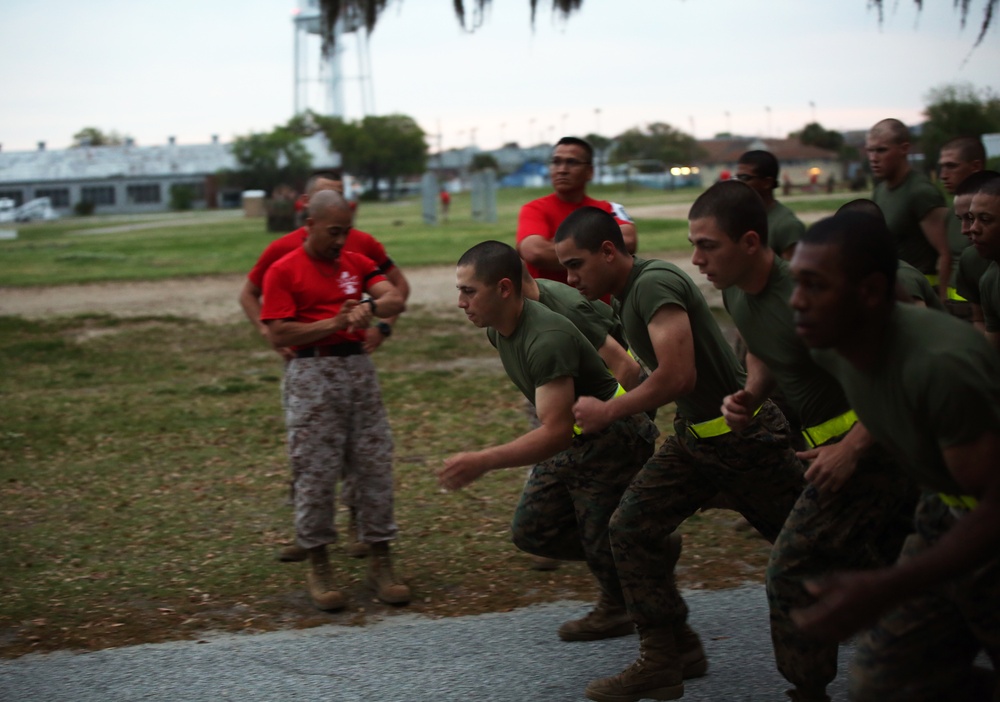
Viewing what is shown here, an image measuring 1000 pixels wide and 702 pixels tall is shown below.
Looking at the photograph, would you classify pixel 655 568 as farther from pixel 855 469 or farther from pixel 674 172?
pixel 674 172

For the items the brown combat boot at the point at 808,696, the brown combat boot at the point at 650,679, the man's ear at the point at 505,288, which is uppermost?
the man's ear at the point at 505,288

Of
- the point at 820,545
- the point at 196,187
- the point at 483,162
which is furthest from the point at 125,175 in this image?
the point at 820,545

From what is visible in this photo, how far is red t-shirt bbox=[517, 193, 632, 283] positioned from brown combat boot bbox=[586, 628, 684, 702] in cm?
294

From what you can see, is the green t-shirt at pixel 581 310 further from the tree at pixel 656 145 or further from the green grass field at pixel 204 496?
the tree at pixel 656 145

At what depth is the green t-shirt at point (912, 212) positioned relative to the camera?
7497 mm

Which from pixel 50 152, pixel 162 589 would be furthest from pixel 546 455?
pixel 50 152

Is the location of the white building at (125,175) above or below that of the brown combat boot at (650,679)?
above

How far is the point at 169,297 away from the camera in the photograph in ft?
71.4

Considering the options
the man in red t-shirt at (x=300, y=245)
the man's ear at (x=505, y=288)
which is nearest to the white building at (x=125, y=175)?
the man in red t-shirt at (x=300, y=245)

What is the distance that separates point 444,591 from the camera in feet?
20.1

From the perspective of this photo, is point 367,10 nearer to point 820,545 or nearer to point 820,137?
point 820,545

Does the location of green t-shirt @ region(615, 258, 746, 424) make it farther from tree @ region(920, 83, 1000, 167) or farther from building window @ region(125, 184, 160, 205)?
building window @ region(125, 184, 160, 205)

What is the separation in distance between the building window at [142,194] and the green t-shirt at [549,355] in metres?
98.5

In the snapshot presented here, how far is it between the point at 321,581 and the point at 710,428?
239cm
